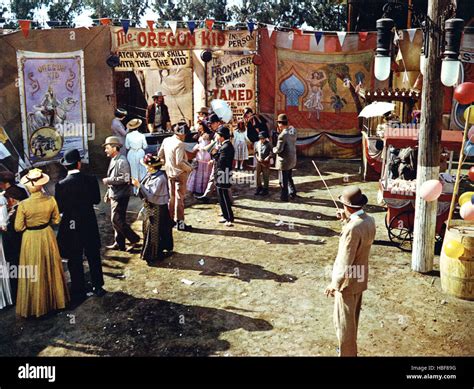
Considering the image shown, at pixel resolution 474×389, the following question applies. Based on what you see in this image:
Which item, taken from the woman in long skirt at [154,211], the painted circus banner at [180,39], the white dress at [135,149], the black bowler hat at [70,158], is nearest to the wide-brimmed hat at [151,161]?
the woman in long skirt at [154,211]

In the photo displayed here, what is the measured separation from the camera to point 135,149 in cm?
1195

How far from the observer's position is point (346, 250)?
5.12m

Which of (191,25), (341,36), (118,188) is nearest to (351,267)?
(118,188)

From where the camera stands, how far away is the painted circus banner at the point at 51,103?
1384cm

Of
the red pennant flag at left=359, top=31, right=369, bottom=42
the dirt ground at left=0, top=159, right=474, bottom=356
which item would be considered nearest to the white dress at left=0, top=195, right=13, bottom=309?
the dirt ground at left=0, top=159, right=474, bottom=356

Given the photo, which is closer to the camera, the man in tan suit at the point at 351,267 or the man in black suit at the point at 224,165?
the man in tan suit at the point at 351,267

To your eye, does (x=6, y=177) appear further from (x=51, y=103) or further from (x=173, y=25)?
(x=173, y=25)

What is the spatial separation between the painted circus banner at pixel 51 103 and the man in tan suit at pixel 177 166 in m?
5.27

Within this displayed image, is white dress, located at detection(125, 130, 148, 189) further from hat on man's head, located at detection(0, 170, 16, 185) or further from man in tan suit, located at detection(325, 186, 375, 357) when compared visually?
man in tan suit, located at detection(325, 186, 375, 357)

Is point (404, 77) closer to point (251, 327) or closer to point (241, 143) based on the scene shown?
point (241, 143)

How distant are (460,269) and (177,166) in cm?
573

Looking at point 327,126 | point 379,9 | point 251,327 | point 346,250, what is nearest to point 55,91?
point 327,126

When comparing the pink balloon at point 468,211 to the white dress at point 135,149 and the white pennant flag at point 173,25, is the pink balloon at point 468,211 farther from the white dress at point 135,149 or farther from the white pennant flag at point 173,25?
the white pennant flag at point 173,25

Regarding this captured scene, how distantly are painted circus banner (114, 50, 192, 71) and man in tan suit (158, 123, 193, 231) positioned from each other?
19.3 feet
